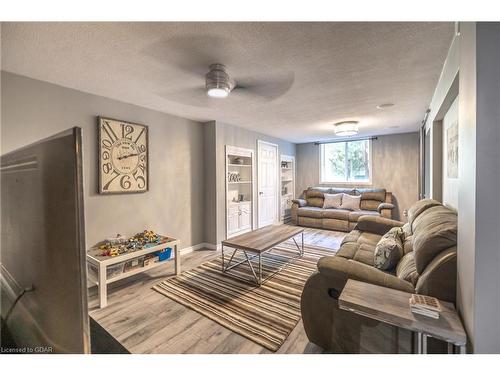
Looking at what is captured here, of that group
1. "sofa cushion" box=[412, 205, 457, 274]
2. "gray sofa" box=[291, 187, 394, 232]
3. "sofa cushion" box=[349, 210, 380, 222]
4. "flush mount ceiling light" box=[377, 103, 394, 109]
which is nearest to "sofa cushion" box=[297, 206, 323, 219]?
"gray sofa" box=[291, 187, 394, 232]

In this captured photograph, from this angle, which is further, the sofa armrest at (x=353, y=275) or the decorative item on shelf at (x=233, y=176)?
the decorative item on shelf at (x=233, y=176)

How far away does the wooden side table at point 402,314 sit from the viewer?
926mm

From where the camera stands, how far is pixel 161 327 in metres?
1.87

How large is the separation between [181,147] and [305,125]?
2.32 m

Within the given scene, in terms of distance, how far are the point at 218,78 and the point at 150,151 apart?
5.68 feet

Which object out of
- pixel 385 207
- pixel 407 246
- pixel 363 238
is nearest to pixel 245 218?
pixel 363 238

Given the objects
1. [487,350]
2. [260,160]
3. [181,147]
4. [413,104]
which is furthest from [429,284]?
[260,160]

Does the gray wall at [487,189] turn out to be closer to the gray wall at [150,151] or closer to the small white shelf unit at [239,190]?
the gray wall at [150,151]

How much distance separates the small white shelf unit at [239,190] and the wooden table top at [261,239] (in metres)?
1.03

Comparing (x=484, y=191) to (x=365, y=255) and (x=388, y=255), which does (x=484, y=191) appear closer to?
(x=388, y=255)

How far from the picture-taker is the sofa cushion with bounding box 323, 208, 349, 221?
5.08 m

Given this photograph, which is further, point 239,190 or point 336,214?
point 336,214

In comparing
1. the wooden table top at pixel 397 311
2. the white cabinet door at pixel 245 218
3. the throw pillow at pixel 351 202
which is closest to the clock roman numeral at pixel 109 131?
the white cabinet door at pixel 245 218

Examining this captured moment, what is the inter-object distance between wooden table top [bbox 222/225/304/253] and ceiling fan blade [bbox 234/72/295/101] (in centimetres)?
178
